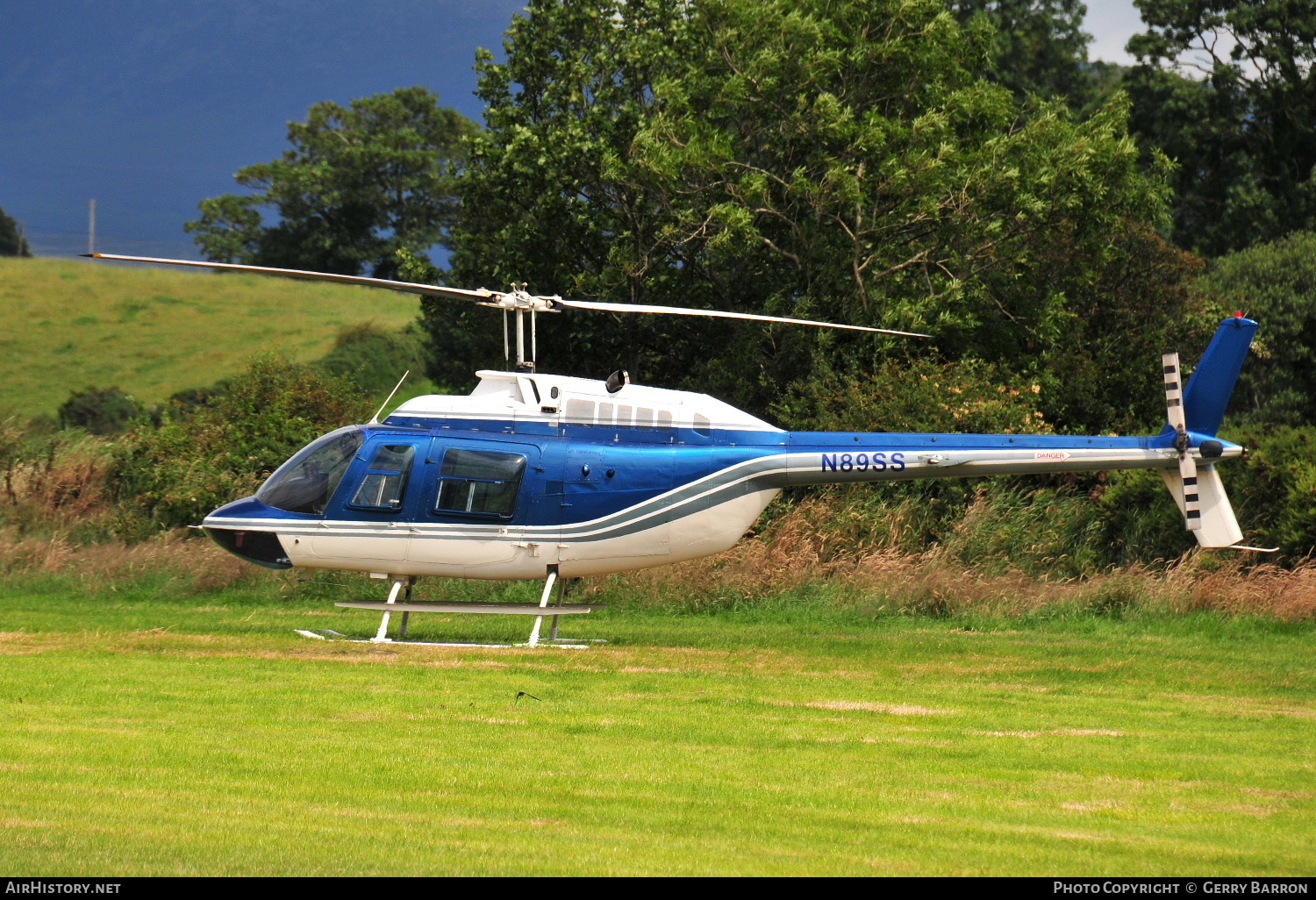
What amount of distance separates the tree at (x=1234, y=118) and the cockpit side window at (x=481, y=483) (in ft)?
124

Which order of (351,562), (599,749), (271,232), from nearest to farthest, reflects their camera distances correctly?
1. (599,749)
2. (351,562)
3. (271,232)

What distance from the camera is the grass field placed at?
22.7 feet

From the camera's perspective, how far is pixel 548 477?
15625 millimetres

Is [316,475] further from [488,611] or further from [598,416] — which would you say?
[598,416]

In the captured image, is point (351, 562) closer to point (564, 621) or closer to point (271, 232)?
point (564, 621)

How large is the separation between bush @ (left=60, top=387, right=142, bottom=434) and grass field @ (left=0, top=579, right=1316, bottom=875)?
101ft

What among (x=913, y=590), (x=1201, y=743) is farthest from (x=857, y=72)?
(x=1201, y=743)

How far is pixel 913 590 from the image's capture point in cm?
2006

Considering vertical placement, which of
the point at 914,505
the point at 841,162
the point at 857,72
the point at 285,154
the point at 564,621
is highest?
the point at 285,154

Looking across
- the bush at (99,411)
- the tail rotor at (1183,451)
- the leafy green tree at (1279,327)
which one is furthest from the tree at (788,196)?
the bush at (99,411)

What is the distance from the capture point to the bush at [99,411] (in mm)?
45750

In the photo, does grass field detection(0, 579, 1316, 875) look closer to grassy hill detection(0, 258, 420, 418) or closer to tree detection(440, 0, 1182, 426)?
tree detection(440, 0, 1182, 426)

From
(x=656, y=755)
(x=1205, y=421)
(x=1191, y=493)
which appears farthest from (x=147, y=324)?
(x=656, y=755)

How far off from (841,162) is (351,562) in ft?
56.6
